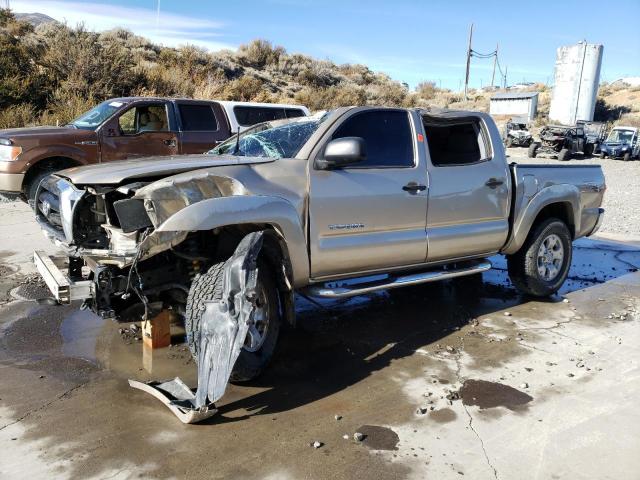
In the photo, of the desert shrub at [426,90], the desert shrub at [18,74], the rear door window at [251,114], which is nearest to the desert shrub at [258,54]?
the desert shrub at [18,74]

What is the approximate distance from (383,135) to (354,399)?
2.27 metres

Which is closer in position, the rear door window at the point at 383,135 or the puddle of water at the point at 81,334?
the puddle of water at the point at 81,334

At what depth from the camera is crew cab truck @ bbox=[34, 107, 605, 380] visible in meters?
3.66

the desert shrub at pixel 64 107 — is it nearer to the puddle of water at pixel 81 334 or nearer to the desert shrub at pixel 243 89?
the desert shrub at pixel 243 89

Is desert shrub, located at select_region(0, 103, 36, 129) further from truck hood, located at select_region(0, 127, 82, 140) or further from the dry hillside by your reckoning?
truck hood, located at select_region(0, 127, 82, 140)

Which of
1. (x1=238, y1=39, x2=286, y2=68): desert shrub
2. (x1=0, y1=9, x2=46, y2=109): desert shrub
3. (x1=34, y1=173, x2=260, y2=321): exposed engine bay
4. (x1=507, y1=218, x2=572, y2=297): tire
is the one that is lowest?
(x1=507, y1=218, x2=572, y2=297): tire

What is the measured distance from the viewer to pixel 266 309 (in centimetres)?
403

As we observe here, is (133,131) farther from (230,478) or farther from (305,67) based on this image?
(305,67)

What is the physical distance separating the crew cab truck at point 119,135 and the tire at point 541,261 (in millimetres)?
6425

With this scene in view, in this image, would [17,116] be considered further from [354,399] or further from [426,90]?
[426,90]

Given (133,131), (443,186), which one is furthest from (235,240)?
(133,131)

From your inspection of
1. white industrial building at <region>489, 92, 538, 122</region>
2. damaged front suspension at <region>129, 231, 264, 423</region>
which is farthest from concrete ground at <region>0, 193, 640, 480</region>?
white industrial building at <region>489, 92, 538, 122</region>

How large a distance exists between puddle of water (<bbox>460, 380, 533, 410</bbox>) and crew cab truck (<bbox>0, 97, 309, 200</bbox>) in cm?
741

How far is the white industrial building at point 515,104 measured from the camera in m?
41.2
